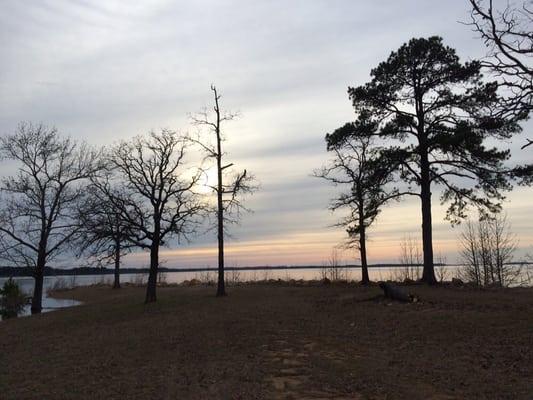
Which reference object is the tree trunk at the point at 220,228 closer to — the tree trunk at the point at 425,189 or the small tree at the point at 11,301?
the tree trunk at the point at 425,189

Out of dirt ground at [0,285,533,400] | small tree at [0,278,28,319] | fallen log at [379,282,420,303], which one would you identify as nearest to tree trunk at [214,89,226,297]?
dirt ground at [0,285,533,400]

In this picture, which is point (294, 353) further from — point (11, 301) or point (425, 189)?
point (11, 301)

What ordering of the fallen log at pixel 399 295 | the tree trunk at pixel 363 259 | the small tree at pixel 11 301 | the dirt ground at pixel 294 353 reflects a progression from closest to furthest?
the dirt ground at pixel 294 353, the fallen log at pixel 399 295, the tree trunk at pixel 363 259, the small tree at pixel 11 301

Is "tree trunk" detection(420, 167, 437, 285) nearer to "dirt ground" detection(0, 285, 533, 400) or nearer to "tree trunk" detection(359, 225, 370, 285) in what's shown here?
"tree trunk" detection(359, 225, 370, 285)

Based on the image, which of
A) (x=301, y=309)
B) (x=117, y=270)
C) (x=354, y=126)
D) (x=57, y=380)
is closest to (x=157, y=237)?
(x=301, y=309)

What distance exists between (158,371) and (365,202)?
19.0m

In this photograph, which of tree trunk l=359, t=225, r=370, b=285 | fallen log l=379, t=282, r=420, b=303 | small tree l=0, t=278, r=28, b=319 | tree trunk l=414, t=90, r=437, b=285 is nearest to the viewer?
fallen log l=379, t=282, r=420, b=303

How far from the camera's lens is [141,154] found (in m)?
26.9

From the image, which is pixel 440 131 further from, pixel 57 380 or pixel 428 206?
pixel 57 380

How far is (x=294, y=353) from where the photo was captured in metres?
11.5

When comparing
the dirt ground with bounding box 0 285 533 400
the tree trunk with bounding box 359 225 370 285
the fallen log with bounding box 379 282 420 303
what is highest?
the tree trunk with bounding box 359 225 370 285

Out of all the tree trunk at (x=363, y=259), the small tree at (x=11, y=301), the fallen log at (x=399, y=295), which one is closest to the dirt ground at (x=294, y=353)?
the fallen log at (x=399, y=295)

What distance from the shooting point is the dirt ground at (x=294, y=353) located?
8.71 m

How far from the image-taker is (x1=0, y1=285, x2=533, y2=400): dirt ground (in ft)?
28.6
